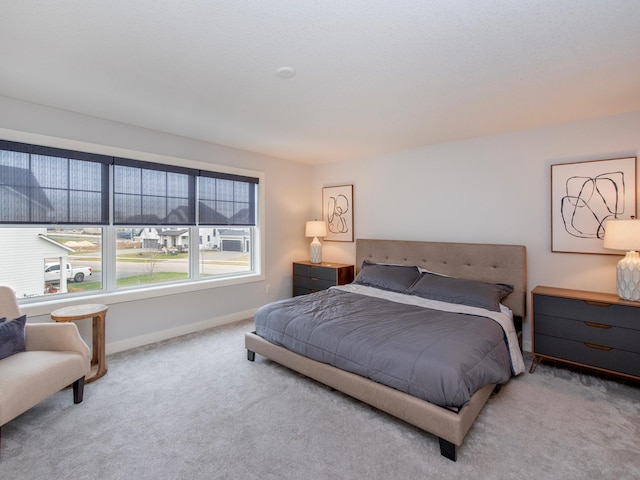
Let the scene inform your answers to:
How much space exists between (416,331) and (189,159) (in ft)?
10.5

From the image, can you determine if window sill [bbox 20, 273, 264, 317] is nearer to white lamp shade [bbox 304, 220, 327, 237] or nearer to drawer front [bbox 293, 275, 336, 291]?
drawer front [bbox 293, 275, 336, 291]

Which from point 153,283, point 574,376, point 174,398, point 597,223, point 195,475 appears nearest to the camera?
point 195,475

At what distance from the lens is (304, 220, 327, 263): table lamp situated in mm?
4878

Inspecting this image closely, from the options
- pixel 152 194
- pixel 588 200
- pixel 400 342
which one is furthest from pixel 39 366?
pixel 588 200

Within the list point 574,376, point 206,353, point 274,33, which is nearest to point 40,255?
point 206,353

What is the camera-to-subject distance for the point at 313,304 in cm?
315

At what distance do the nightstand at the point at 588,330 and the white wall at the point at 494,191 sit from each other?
1.30 ft

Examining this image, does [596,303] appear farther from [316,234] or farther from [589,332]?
[316,234]

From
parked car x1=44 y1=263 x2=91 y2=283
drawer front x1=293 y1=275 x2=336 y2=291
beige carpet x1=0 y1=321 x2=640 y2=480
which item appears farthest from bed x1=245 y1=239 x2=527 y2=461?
parked car x1=44 y1=263 x2=91 y2=283

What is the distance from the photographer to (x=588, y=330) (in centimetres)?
267

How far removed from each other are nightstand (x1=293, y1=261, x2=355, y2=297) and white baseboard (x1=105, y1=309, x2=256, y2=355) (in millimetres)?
818

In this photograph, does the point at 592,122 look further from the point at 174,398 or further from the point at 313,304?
the point at 174,398

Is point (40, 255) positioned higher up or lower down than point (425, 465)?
higher up

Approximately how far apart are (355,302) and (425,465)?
5.38ft
